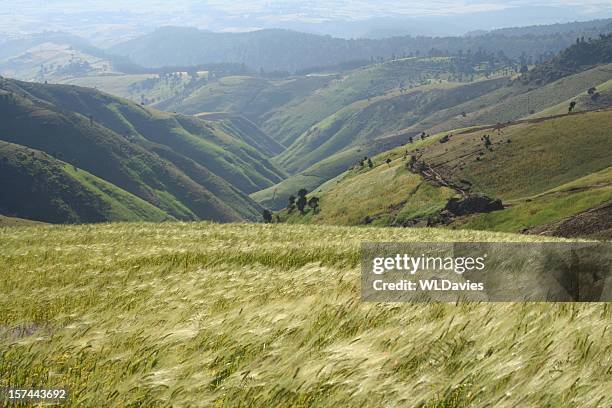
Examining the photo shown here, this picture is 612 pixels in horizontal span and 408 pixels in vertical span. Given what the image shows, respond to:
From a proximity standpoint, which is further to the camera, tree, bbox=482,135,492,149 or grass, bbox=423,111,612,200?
tree, bbox=482,135,492,149

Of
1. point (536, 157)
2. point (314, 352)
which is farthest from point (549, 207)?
point (314, 352)

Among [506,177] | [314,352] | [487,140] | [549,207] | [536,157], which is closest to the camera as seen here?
[314,352]

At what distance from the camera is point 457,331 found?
452 cm

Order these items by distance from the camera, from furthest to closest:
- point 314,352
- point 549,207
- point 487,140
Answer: point 487,140, point 549,207, point 314,352

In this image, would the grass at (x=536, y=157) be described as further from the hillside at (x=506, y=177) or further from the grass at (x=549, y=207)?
the grass at (x=549, y=207)

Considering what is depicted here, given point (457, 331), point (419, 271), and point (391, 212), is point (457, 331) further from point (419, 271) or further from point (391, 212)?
point (391, 212)

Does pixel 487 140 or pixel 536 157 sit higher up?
pixel 487 140

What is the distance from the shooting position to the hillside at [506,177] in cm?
12522

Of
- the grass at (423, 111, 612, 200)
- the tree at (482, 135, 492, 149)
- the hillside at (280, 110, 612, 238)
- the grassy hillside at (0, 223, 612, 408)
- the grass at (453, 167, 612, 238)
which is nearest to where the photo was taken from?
the grassy hillside at (0, 223, 612, 408)

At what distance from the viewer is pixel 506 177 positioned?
16300 cm

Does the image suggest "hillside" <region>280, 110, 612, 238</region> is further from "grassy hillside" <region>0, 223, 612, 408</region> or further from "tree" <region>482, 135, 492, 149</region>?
"grassy hillside" <region>0, 223, 612, 408</region>

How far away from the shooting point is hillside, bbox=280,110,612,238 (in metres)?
125

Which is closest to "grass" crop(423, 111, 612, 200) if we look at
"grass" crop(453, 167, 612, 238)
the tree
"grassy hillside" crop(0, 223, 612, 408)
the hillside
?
the hillside

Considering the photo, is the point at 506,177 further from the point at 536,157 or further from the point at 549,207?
the point at 549,207
